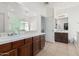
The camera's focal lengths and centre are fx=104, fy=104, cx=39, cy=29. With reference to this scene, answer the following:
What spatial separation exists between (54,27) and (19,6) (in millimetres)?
1060

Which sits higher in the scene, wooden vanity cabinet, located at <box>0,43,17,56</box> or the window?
the window

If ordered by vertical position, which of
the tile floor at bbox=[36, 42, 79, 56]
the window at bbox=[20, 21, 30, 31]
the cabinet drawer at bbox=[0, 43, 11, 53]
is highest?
the window at bbox=[20, 21, 30, 31]

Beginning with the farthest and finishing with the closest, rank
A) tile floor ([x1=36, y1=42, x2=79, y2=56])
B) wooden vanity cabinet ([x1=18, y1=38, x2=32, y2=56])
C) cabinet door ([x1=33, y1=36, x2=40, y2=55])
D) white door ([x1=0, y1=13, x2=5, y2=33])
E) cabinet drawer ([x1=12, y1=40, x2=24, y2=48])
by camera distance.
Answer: cabinet door ([x1=33, y1=36, x2=40, y2=55]), tile floor ([x1=36, y1=42, x2=79, y2=56]), white door ([x1=0, y1=13, x2=5, y2=33]), wooden vanity cabinet ([x1=18, y1=38, x2=32, y2=56]), cabinet drawer ([x1=12, y1=40, x2=24, y2=48])

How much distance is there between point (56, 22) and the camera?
105 inches

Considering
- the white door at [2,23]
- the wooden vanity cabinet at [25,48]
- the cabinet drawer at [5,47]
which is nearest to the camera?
the cabinet drawer at [5,47]

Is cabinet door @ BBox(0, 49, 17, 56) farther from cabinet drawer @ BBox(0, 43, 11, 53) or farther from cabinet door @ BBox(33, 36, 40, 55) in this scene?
cabinet door @ BBox(33, 36, 40, 55)

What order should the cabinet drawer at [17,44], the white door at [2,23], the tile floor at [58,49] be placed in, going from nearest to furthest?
the cabinet drawer at [17,44], the white door at [2,23], the tile floor at [58,49]

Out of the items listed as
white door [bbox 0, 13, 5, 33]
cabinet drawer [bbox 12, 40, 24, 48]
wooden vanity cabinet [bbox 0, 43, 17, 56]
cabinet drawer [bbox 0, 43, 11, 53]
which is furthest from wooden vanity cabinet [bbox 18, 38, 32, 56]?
white door [bbox 0, 13, 5, 33]

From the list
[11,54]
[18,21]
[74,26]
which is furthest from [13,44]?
[74,26]

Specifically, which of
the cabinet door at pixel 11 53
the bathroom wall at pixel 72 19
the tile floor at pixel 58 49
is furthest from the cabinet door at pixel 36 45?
the bathroom wall at pixel 72 19

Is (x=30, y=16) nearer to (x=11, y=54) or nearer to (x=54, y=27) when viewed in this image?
(x=54, y=27)

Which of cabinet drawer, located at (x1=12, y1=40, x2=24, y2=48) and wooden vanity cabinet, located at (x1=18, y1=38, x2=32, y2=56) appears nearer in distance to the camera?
cabinet drawer, located at (x1=12, y1=40, x2=24, y2=48)

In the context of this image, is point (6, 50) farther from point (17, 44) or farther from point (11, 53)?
point (17, 44)

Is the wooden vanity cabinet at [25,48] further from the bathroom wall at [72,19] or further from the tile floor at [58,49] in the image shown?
the bathroom wall at [72,19]
